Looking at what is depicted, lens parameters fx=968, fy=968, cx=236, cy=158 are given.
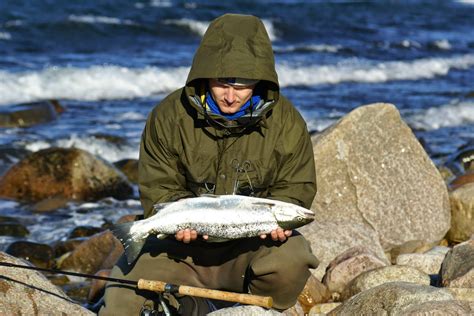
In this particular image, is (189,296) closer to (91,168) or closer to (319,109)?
(91,168)

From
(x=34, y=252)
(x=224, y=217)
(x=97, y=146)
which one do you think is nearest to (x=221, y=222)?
(x=224, y=217)

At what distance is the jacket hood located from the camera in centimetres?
517

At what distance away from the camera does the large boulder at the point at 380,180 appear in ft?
26.2

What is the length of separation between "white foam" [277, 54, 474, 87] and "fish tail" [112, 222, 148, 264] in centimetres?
1510

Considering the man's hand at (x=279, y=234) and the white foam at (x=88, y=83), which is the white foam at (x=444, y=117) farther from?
the man's hand at (x=279, y=234)

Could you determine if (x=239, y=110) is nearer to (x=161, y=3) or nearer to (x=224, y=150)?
(x=224, y=150)

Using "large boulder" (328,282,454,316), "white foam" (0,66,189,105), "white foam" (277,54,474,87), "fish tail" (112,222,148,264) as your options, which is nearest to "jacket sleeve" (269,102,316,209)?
"large boulder" (328,282,454,316)

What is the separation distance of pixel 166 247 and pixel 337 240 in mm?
2109

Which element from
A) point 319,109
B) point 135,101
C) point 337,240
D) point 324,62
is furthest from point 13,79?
point 337,240

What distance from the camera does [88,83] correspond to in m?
18.6

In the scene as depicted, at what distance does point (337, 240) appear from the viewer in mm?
7324

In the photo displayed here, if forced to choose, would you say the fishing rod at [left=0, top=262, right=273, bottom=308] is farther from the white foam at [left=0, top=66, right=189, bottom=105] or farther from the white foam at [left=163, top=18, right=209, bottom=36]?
the white foam at [left=163, top=18, right=209, bottom=36]

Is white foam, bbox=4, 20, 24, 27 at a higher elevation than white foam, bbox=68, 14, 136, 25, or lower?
higher

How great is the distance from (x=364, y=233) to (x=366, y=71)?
15.5m
